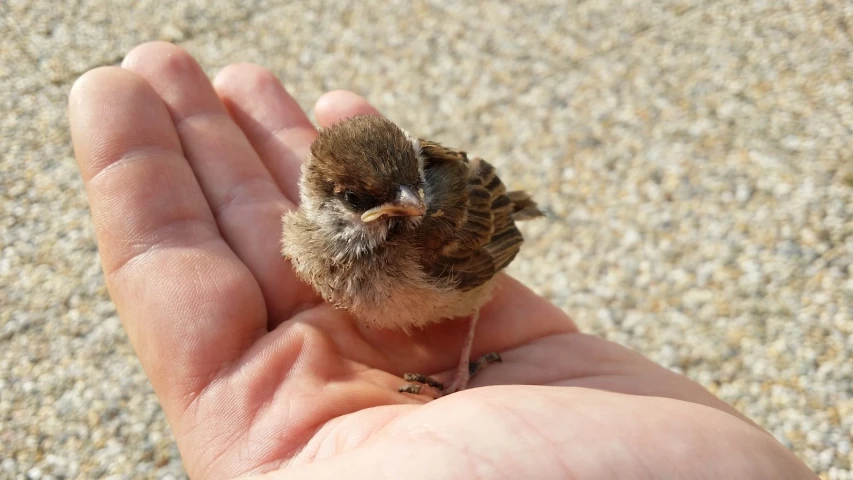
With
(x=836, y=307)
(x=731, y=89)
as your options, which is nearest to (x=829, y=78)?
(x=731, y=89)

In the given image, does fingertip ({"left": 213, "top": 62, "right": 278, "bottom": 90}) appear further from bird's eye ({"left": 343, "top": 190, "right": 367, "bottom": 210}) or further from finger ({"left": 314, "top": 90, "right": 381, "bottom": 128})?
bird's eye ({"left": 343, "top": 190, "right": 367, "bottom": 210})

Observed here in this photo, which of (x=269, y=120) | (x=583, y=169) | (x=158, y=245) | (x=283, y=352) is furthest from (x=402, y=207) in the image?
(x=583, y=169)

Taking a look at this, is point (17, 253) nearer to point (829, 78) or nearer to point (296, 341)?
point (296, 341)

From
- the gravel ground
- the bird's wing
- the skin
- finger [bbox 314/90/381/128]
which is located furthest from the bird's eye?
the gravel ground

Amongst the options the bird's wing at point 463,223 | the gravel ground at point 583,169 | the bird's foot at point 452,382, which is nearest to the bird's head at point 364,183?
the bird's wing at point 463,223

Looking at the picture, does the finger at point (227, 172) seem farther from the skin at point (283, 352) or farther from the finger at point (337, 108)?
the finger at point (337, 108)

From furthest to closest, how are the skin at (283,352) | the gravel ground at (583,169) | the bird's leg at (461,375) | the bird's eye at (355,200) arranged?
the gravel ground at (583,169) → the bird's leg at (461,375) → the bird's eye at (355,200) → the skin at (283,352)

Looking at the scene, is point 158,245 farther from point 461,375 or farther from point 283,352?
point 461,375
